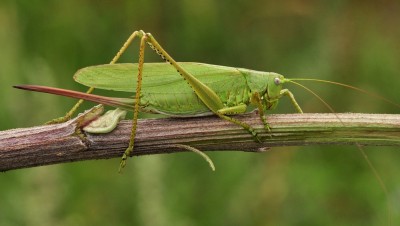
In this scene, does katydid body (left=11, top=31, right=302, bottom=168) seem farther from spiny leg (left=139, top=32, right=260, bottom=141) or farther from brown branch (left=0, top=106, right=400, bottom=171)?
brown branch (left=0, top=106, right=400, bottom=171)

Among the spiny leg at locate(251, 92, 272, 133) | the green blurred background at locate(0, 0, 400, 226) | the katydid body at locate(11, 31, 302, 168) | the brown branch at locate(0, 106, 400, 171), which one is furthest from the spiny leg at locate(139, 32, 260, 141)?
the green blurred background at locate(0, 0, 400, 226)

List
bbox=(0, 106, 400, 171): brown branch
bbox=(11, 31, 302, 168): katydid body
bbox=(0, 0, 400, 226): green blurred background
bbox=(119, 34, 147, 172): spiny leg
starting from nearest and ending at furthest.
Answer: bbox=(0, 106, 400, 171): brown branch < bbox=(119, 34, 147, 172): spiny leg < bbox=(11, 31, 302, 168): katydid body < bbox=(0, 0, 400, 226): green blurred background

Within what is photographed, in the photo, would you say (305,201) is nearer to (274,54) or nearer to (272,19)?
(274,54)

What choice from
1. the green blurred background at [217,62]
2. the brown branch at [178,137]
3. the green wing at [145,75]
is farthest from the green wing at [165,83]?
the green blurred background at [217,62]

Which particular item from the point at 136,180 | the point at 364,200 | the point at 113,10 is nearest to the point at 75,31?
the point at 113,10

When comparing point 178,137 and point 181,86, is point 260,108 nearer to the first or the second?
point 181,86

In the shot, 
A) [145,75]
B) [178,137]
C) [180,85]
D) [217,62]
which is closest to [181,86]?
[180,85]
